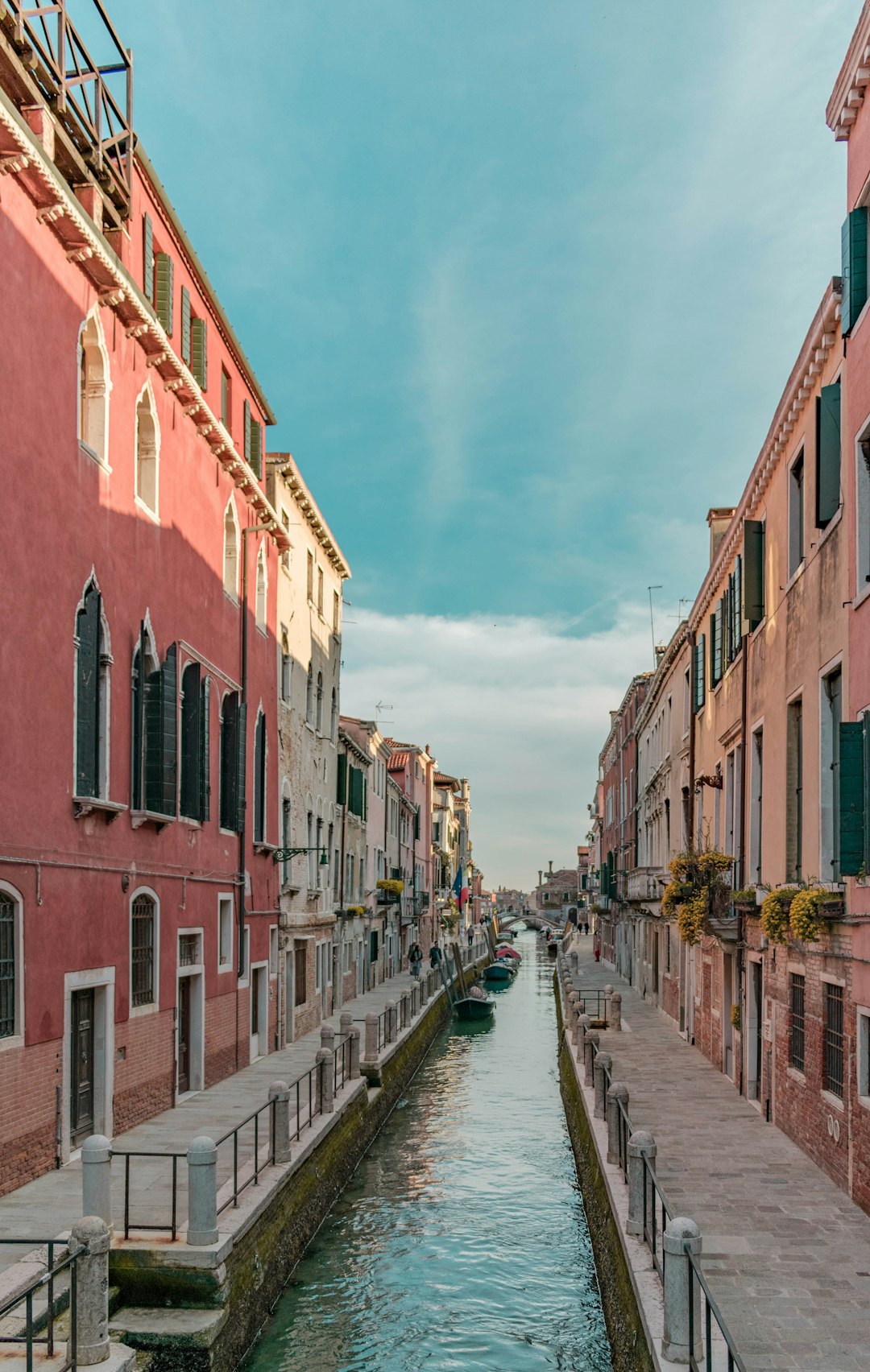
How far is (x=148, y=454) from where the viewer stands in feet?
52.6

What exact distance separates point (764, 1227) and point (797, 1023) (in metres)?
4.08

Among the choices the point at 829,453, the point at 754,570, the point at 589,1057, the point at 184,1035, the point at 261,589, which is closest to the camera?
the point at 829,453

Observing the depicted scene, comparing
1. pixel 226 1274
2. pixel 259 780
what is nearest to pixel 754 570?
pixel 259 780

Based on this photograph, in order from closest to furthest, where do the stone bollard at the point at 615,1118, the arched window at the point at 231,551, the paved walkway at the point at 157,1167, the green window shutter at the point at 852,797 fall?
the paved walkway at the point at 157,1167
the green window shutter at the point at 852,797
the stone bollard at the point at 615,1118
the arched window at the point at 231,551

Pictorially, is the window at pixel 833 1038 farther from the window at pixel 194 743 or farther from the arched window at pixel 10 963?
the window at pixel 194 743

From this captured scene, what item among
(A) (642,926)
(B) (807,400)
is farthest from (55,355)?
(A) (642,926)

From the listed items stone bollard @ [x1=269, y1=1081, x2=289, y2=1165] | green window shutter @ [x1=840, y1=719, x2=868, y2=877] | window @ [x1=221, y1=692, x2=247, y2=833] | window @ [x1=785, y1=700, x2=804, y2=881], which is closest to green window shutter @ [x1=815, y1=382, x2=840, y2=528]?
green window shutter @ [x1=840, y1=719, x2=868, y2=877]

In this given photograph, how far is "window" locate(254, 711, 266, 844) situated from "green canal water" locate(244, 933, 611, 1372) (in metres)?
5.77

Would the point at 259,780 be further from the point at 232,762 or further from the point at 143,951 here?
the point at 143,951

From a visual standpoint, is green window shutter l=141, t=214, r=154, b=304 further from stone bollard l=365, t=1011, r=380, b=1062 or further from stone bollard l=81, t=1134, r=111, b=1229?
stone bollard l=365, t=1011, r=380, b=1062

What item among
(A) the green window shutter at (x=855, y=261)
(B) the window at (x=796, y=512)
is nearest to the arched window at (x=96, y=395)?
(A) the green window shutter at (x=855, y=261)

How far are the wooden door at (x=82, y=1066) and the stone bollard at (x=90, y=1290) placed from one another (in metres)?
5.40

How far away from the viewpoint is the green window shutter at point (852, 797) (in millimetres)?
10547

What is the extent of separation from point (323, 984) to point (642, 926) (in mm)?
11927
